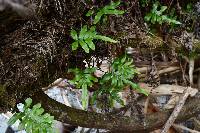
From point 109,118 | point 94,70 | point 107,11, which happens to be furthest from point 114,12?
point 109,118

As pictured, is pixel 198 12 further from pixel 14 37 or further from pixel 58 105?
pixel 14 37

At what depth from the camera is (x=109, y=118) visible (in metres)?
2.46

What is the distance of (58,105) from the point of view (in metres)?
2.29

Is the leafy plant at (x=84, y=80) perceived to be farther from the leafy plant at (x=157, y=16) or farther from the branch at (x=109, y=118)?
the leafy plant at (x=157, y=16)

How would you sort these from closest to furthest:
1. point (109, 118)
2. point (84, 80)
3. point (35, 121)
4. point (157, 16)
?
point (35, 121) < point (84, 80) < point (157, 16) < point (109, 118)

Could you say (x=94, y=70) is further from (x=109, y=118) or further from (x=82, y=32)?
(x=109, y=118)

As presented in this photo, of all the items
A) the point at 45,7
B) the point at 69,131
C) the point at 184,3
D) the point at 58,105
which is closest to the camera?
the point at 45,7

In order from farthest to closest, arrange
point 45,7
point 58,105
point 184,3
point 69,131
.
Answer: point 69,131
point 184,3
point 58,105
point 45,7

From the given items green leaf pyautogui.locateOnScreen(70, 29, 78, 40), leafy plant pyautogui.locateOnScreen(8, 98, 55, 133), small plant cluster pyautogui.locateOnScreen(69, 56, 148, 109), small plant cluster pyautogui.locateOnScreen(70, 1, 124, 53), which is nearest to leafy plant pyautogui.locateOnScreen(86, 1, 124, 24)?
small plant cluster pyautogui.locateOnScreen(70, 1, 124, 53)

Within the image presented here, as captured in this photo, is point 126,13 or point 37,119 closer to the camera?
point 37,119

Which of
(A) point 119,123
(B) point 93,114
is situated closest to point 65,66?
(B) point 93,114

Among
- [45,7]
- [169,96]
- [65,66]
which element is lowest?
[169,96]

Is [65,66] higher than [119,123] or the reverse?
higher

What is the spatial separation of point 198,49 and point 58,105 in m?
1.08
